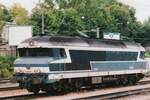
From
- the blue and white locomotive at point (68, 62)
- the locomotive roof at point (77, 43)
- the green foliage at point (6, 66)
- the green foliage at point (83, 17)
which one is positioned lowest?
the green foliage at point (6, 66)

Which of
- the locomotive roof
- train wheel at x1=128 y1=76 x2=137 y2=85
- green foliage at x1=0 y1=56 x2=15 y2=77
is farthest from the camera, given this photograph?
green foliage at x1=0 y1=56 x2=15 y2=77

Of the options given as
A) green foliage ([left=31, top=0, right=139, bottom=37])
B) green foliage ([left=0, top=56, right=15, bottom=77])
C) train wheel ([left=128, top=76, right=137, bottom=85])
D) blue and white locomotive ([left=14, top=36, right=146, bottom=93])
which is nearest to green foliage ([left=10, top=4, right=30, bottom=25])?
green foliage ([left=31, top=0, right=139, bottom=37])

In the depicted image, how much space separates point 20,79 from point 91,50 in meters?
4.45

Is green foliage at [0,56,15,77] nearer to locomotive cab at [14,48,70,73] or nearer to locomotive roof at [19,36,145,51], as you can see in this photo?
locomotive roof at [19,36,145,51]

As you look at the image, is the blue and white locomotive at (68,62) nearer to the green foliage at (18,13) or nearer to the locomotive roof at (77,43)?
the locomotive roof at (77,43)

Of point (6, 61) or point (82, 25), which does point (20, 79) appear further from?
point (82, 25)

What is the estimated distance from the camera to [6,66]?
43188 millimetres

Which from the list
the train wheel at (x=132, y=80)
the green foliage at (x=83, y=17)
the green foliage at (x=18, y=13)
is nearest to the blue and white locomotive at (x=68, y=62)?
the train wheel at (x=132, y=80)

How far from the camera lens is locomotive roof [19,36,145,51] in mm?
23263

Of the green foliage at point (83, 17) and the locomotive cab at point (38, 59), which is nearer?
the locomotive cab at point (38, 59)

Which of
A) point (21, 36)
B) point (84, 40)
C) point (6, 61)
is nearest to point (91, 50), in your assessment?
point (84, 40)

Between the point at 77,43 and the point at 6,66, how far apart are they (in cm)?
1916

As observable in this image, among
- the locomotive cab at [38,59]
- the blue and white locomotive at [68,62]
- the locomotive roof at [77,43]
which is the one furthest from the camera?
the locomotive roof at [77,43]

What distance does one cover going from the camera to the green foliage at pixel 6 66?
4188 cm
